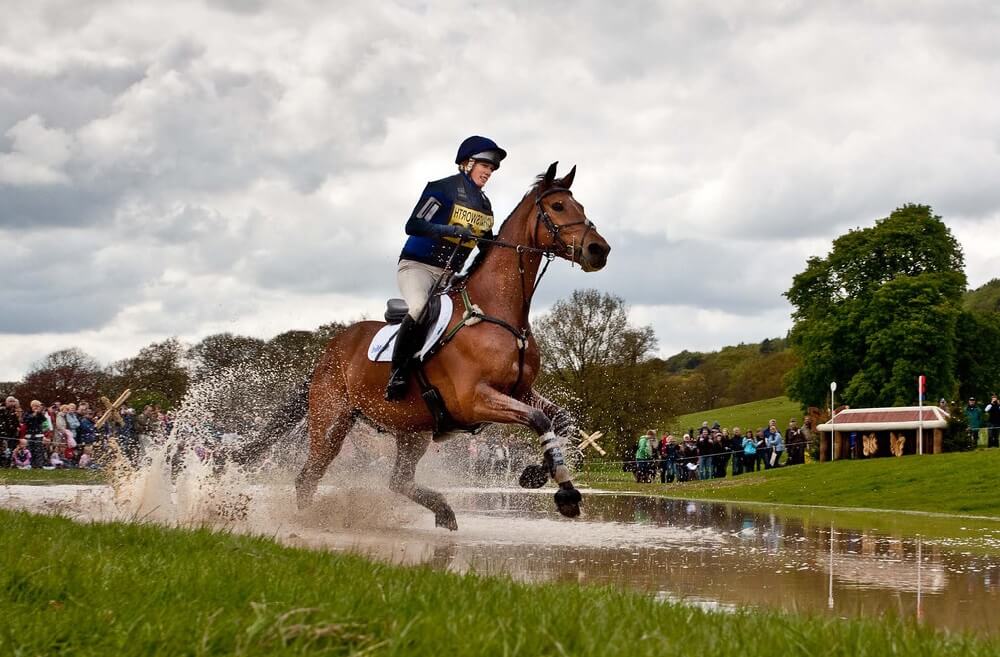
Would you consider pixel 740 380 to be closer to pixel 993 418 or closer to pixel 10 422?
pixel 993 418

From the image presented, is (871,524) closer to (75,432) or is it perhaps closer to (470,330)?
(470,330)

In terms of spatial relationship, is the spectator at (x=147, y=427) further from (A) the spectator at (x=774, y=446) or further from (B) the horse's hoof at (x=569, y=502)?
(A) the spectator at (x=774, y=446)

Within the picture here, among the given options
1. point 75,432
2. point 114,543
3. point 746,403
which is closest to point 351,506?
point 114,543

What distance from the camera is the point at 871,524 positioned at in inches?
598

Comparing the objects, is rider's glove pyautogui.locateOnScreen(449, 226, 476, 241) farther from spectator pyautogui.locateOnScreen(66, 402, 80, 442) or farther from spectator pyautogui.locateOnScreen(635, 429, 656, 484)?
spectator pyautogui.locateOnScreen(635, 429, 656, 484)

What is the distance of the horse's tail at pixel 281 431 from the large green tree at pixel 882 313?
45440 mm

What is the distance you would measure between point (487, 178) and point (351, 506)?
4.47 metres

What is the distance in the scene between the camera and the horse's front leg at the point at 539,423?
30.4ft

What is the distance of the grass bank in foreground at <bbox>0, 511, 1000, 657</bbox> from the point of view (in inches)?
144

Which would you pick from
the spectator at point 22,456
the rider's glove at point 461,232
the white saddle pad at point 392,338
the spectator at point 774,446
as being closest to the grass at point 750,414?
the spectator at point 774,446

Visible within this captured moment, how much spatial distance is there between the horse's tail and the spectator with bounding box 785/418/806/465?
26.0 metres

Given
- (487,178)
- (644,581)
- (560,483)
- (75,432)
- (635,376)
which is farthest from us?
(635,376)

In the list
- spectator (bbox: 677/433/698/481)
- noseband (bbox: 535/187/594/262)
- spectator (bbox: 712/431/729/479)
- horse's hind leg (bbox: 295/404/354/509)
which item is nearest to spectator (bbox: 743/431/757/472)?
spectator (bbox: 712/431/729/479)

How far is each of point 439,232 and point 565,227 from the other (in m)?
1.28
